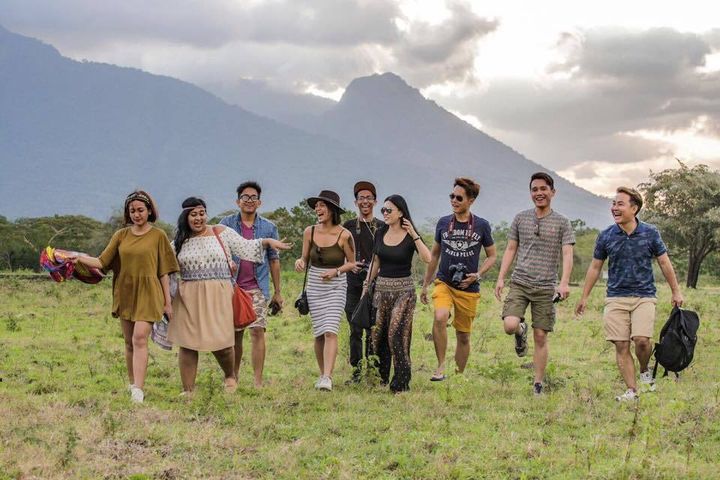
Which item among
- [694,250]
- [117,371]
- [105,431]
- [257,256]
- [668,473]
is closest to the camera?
[668,473]

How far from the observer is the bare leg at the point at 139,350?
7.80 m

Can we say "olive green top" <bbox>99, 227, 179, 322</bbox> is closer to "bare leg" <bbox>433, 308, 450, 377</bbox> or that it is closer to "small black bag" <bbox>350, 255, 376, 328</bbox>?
"small black bag" <bbox>350, 255, 376, 328</bbox>

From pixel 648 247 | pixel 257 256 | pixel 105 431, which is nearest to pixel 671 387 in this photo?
pixel 648 247

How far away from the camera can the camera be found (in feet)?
28.8

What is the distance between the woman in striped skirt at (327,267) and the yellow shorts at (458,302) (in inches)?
41.1

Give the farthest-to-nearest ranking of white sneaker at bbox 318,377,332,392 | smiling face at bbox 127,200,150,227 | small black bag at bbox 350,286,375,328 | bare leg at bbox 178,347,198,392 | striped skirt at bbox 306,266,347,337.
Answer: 1. striped skirt at bbox 306,266,347,337
2. small black bag at bbox 350,286,375,328
3. white sneaker at bbox 318,377,332,392
4. bare leg at bbox 178,347,198,392
5. smiling face at bbox 127,200,150,227

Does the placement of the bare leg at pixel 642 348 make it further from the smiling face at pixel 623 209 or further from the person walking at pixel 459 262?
the person walking at pixel 459 262

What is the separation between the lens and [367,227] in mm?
9422

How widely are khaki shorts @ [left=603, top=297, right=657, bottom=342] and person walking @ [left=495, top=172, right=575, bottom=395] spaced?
567mm

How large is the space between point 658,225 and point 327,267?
118 feet

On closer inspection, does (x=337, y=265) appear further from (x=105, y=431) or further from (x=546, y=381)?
(x=105, y=431)

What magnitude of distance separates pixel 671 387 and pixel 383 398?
3326mm

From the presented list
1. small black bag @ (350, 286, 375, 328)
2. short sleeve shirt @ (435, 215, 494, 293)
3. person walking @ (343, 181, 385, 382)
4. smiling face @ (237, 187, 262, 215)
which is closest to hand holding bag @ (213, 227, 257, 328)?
smiling face @ (237, 187, 262, 215)

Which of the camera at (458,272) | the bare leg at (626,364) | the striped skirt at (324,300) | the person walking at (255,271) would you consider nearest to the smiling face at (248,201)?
the person walking at (255,271)
